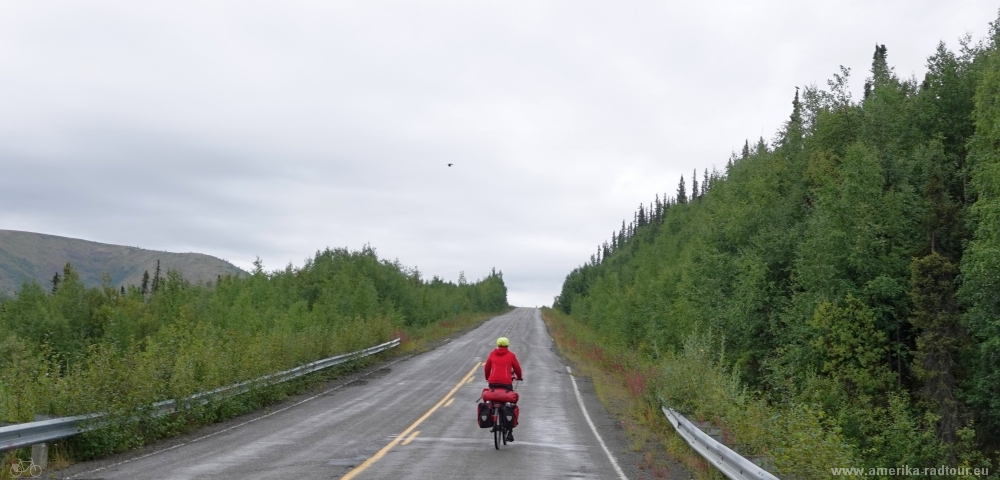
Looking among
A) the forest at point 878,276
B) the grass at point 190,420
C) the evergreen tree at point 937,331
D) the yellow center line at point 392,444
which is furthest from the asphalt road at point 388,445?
the evergreen tree at point 937,331

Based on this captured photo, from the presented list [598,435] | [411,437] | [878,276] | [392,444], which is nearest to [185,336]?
[411,437]

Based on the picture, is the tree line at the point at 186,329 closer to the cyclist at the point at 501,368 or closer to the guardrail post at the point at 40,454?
the guardrail post at the point at 40,454

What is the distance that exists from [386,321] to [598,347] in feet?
43.2

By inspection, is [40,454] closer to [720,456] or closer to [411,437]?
[411,437]

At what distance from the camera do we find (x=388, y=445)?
13992 mm

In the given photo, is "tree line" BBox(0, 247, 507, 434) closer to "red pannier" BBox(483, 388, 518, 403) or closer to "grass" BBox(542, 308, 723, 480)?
"red pannier" BBox(483, 388, 518, 403)

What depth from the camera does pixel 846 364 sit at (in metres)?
31.3

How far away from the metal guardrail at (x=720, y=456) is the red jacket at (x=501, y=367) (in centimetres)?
313

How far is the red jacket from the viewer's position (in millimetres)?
14594

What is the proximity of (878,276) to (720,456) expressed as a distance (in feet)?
79.2

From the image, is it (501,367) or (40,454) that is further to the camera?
(501,367)

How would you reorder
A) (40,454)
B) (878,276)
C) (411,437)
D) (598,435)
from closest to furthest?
(40,454) < (411,437) < (598,435) < (878,276)

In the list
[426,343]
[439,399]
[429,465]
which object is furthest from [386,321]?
[429,465]

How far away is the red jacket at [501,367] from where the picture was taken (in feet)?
47.9
